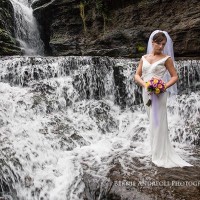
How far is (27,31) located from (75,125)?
10.8 m

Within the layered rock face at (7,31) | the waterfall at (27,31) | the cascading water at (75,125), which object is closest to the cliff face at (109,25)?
the layered rock face at (7,31)

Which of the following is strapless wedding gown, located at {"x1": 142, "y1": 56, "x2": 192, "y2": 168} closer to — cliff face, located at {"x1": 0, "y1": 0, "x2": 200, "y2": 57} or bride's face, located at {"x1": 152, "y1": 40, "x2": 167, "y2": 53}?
bride's face, located at {"x1": 152, "y1": 40, "x2": 167, "y2": 53}

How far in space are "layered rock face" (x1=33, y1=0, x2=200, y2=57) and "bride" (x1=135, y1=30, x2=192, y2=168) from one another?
7.92 meters

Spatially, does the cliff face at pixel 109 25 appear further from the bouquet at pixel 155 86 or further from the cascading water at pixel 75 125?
the bouquet at pixel 155 86

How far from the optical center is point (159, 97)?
4.42 meters

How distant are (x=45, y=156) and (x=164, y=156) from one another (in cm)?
243

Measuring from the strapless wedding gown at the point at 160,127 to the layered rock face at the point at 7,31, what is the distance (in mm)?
9597

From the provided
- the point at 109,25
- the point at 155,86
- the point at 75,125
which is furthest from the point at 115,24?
the point at 155,86

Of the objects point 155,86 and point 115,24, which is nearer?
point 155,86

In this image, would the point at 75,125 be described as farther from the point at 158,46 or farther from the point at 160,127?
the point at 158,46

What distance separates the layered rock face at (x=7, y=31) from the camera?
12.5 meters

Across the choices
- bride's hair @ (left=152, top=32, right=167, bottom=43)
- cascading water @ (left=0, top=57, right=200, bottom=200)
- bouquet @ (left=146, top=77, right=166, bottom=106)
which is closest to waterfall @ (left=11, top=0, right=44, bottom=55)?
cascading water @ (left=0, top=57, right=200, bottom=200)

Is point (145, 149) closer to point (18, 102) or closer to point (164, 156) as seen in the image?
point (164, 156)

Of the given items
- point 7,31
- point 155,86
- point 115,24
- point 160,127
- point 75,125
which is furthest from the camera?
point 115,24
